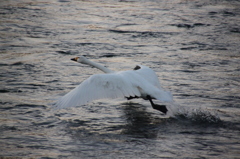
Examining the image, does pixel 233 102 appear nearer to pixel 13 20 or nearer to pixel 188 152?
pixel 188 152

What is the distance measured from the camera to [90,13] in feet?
52.9

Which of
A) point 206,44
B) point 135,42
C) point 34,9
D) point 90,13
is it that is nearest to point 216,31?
point 206,44

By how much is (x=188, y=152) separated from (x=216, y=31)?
28.1 feet

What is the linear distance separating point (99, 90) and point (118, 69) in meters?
3.25

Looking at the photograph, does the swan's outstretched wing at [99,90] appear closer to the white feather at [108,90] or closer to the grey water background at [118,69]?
the white feather at [108,90]

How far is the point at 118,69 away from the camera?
10625 millimetres

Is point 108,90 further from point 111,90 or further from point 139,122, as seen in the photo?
point 139,122

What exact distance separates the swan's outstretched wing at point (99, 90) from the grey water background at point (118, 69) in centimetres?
40

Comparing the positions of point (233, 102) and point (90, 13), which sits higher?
point (90, 13)

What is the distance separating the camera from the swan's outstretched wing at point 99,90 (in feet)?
24.0

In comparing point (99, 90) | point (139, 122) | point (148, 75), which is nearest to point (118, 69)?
point (148, 75)

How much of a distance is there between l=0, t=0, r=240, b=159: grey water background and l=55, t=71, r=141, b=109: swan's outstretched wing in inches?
15.9

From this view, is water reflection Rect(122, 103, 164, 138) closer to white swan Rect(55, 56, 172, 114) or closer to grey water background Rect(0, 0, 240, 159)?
grey water background Rect(0, 0, 240, 159)

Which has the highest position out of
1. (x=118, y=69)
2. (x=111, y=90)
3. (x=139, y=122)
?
(x=111, y=90)
